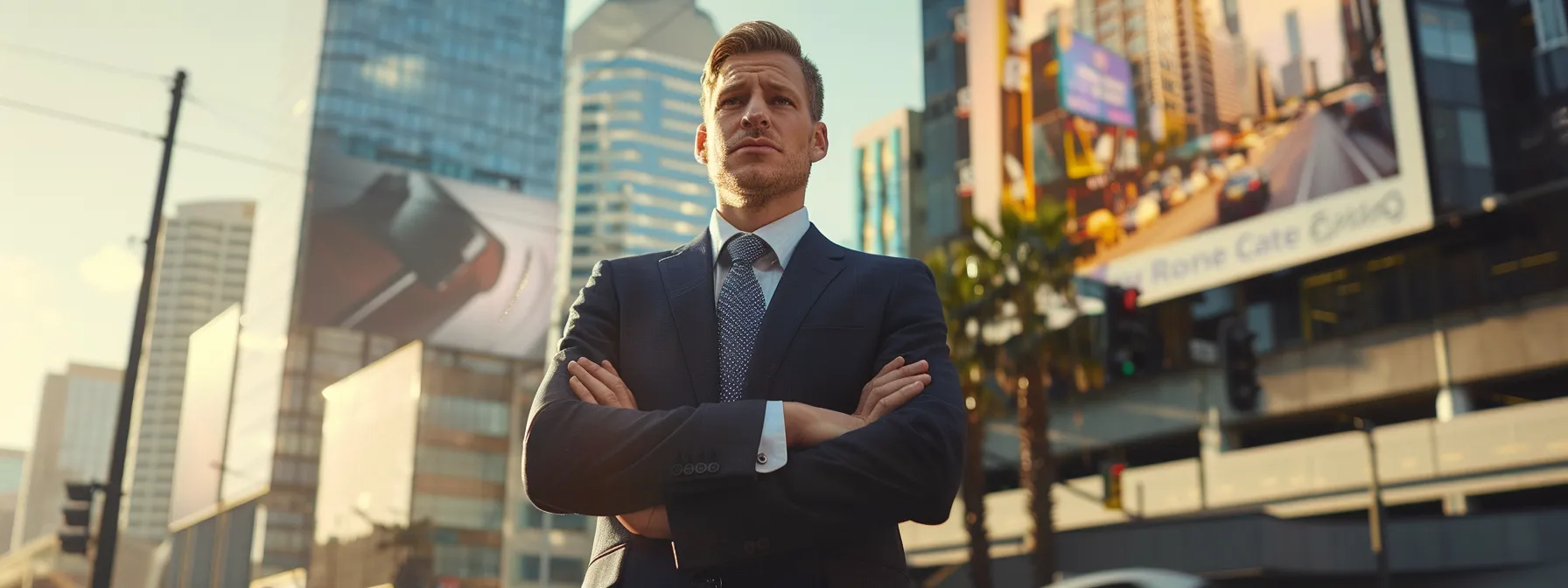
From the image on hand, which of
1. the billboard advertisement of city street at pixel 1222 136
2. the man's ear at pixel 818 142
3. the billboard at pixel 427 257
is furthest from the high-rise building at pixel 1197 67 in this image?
the billboard at pixel 427 257

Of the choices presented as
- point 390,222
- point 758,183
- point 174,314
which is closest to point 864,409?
point 758,183

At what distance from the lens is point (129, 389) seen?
51.1 feet

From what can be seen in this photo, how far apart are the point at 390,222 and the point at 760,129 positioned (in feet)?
277

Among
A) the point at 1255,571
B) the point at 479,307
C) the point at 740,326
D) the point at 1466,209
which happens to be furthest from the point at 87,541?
the point at 479,307

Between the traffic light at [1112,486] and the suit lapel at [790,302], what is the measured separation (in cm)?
3609

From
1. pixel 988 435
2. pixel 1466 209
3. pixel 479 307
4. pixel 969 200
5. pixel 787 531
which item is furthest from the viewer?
pixel 479 307

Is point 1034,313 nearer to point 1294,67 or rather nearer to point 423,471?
point 1294,67

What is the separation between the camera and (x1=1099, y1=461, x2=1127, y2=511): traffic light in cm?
3753

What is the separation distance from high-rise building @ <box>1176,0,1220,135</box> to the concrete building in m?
28.8

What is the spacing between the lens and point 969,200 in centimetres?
5334

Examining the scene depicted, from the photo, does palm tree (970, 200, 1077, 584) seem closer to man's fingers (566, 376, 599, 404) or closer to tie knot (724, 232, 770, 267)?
tie knot (724, 232, 770, 267)

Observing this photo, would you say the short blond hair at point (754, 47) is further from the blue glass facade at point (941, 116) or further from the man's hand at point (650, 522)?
the blue glass facade at point (941, 116)

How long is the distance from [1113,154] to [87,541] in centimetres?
3052

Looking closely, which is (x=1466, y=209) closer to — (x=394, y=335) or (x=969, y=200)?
(x=969, y=200)
